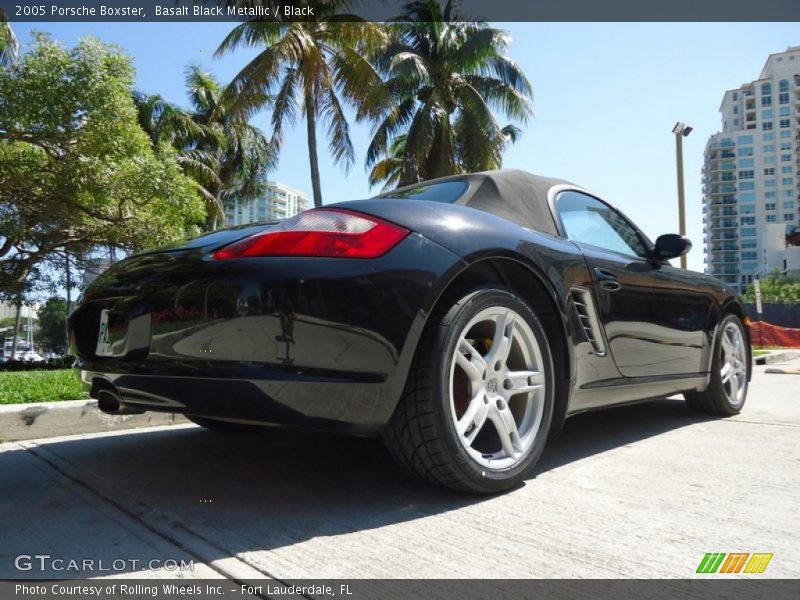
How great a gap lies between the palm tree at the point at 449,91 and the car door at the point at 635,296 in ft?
54.7

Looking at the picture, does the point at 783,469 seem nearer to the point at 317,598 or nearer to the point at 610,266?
the point at 610,266

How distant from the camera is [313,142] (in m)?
16.9

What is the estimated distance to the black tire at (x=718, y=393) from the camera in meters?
3.70

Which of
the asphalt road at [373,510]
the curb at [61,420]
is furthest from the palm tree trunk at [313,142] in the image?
the asphalt road at [373,510]

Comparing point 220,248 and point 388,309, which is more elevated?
point 220,248

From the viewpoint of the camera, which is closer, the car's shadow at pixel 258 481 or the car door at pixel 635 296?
the car's shadow at pixel 258 481

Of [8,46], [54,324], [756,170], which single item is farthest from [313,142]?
[756,170]

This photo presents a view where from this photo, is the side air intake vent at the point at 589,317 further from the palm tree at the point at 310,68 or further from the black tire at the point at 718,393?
the palm tree at the point at 310,68

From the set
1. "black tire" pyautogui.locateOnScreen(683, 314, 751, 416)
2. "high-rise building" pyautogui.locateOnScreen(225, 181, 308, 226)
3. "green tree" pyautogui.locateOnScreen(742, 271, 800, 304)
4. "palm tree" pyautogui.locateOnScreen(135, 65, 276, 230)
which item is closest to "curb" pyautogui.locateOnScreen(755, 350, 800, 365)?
"black tire" pyautogui.locateOnScreen(683, 314, 751, 416)

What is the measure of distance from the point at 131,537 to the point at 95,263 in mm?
17985

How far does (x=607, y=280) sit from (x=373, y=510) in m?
1.43

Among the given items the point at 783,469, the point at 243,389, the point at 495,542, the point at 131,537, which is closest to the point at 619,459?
the point at 783,469

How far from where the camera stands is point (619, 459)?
104 inches

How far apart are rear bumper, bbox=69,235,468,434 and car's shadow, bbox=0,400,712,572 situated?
1.03ft
